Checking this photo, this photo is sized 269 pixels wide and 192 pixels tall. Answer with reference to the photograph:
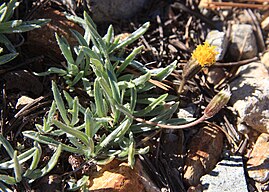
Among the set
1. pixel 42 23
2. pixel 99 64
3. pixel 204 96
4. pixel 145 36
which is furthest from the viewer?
pixel 145 36

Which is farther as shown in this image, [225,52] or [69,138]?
[225,52]

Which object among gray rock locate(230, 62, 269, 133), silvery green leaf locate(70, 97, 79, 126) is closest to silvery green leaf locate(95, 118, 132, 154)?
silvery green leaf locate(70, 97, 79, 126)

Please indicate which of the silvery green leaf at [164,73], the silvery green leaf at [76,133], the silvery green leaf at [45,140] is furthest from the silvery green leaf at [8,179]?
the silvery green leaf at [164,73]

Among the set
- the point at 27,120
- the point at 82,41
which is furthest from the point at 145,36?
the point at 27,120

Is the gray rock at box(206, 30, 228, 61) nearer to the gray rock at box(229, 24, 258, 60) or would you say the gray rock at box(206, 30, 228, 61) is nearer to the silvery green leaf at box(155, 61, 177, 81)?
the gray rock at box(229, 24, 258, 60)

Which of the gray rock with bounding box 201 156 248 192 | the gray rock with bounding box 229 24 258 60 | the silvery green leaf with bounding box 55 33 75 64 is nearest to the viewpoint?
the gray rock with bounding box 201 156 248 192

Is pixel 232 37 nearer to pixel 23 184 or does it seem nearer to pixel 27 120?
pixel 27 120

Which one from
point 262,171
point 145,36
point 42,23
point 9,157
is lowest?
point 262,171
